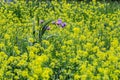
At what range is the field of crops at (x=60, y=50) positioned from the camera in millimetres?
4000

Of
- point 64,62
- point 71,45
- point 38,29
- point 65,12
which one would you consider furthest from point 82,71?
point 65,12

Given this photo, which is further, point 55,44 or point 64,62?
point 55,44

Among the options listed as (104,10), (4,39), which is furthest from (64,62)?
(104,10)

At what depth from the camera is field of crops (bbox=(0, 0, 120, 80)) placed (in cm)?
400

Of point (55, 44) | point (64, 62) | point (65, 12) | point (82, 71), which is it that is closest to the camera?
point (82, 71)

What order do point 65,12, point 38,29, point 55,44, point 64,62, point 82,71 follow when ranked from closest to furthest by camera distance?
point 82,71
point 64,62
point 55,44
point 38,29
point 65,12

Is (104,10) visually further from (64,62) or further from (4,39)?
(64,62)

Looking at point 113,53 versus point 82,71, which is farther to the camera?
point 113,53

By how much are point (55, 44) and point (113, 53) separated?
0.96 m

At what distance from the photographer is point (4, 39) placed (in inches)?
213

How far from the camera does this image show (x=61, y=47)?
500 centimetres

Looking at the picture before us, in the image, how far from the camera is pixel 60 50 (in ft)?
16.7

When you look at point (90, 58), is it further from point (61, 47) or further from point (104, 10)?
point (104, 10)

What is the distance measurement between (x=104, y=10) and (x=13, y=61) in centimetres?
431
